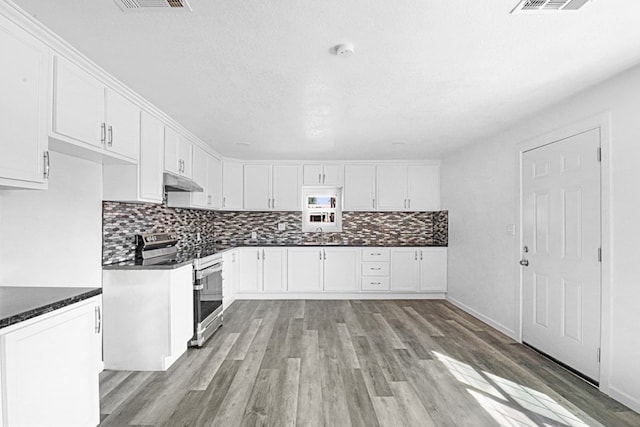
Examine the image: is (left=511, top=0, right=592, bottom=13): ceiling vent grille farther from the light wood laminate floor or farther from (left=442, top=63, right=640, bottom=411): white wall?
the light wood laminate floor

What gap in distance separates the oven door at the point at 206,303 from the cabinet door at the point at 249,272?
1.31m

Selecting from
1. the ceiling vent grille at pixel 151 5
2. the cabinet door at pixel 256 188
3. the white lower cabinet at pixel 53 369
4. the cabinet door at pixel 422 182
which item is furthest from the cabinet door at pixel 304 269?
the ceiling vent grille at pixel 151 5

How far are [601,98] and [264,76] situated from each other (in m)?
2.59

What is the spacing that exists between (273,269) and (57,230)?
10.9ft

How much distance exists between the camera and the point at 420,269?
5.60 metres

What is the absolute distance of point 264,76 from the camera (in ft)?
7.99

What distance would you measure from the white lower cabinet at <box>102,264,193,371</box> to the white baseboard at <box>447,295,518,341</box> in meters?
3.53

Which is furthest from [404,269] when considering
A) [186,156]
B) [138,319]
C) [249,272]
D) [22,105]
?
[22,105]

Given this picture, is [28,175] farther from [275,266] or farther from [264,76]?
[275,266]

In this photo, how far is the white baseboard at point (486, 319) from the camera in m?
3.74

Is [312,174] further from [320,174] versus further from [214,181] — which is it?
[214,181]

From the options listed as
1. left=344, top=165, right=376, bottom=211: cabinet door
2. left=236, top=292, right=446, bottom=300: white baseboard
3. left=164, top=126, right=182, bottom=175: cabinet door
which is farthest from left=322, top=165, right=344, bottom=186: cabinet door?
left=164, top=126, right=182, bottom=175: cabinet door

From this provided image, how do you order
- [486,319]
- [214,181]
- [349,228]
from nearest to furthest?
1. [486,319]
2. [214,181]
3. [349,228]

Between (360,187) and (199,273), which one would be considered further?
(360,187)
